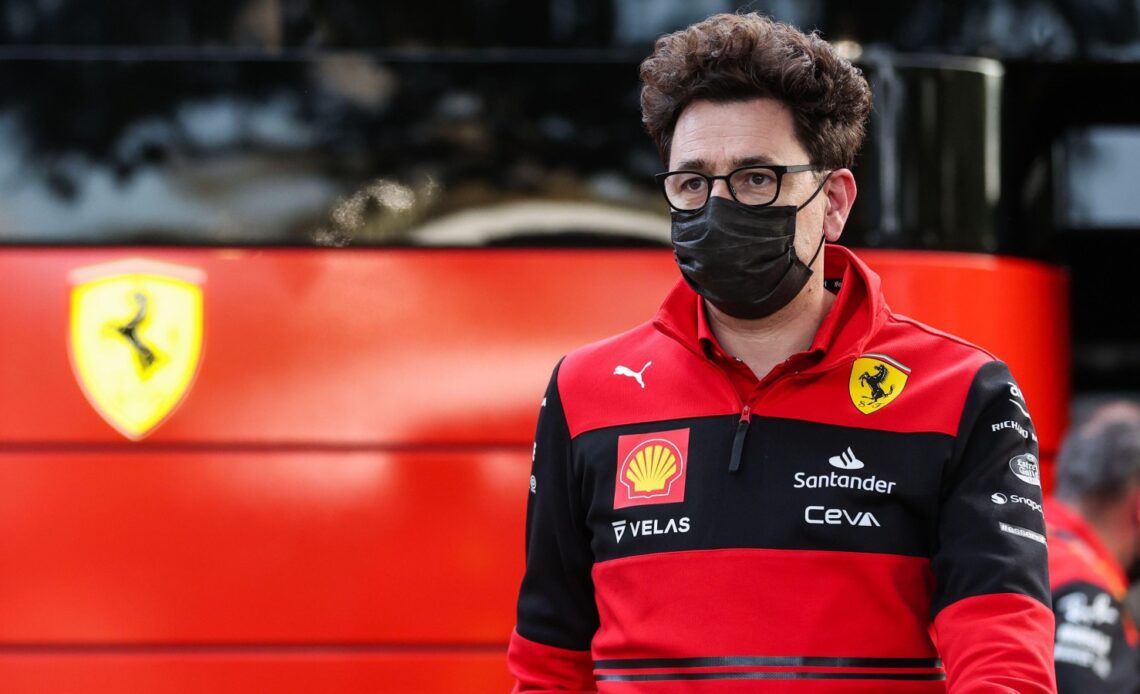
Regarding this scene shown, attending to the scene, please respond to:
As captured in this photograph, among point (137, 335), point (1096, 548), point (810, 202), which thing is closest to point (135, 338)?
point (137, 335)

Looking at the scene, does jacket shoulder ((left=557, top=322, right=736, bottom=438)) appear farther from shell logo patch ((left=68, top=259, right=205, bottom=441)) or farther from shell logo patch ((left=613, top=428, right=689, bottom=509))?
shell logo patch ((left=68, top=259, right=205, bottom=441))

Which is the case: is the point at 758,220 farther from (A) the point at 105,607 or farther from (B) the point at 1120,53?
(A) the point at 105,607

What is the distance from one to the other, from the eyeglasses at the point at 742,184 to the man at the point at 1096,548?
1.03 metres

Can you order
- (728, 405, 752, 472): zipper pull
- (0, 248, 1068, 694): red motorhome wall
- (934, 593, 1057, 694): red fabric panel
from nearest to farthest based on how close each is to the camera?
(934, 593, 1057, 694): red fabric panel
(728, 405, 752, 472): zipper pull
(0, 248, 1068, 694): red motorhome wall

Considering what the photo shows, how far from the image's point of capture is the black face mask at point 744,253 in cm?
148

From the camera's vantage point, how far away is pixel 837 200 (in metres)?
1.58

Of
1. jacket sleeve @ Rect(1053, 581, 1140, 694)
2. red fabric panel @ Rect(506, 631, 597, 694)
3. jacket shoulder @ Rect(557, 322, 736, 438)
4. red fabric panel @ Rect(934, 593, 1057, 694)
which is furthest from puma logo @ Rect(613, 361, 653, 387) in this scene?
jacket sleeve @ Rect(1053, 581, 1140, 694)

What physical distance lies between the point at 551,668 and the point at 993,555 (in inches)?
22.2

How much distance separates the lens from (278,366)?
2488mm

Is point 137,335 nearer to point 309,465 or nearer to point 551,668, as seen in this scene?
point 309,465

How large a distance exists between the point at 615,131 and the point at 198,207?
2.82 feet

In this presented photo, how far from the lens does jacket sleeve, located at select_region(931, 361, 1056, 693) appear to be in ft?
4.15

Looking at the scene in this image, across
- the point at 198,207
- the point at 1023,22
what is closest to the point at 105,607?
the point at 198,207

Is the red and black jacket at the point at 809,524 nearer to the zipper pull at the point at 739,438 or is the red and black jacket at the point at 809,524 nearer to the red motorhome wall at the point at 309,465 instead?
the zipper pull at the point at 739,438
